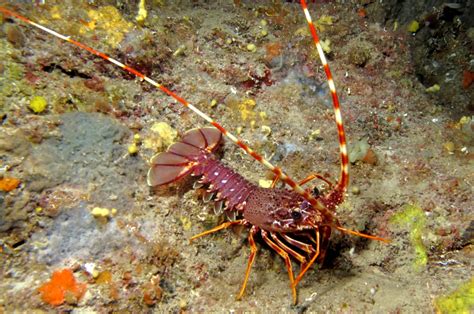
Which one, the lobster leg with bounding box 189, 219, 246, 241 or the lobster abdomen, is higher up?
the lobster abdomen

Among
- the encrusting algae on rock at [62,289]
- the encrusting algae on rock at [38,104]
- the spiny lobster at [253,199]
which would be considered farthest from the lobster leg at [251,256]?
the encrusting algae on rock at [38,104]

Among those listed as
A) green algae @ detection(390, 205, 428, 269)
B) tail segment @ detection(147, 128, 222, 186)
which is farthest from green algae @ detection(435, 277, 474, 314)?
tail segment @ detection(147, 128, 222, 186)

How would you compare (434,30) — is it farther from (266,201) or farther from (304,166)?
(266,201)

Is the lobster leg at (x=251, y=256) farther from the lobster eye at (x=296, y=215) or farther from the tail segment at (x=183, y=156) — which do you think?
the tail segment at (x=183, y=156)

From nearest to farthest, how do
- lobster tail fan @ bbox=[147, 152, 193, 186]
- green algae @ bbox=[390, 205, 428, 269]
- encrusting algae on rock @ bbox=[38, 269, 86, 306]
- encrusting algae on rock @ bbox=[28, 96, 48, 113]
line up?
encrusting algae on rock @ bbox=[38, 269, 86, 306], encrusting algae on rock @ bbox=[28, 96, 48, 113], lobster tail fan @ bbox=[147, 152, 193, 186], green algae @ bbox=[390, 205, 428, 269]

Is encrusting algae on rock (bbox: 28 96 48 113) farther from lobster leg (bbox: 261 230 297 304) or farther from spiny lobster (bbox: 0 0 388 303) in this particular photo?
lobster leg (bbox: 261 230 297 304)

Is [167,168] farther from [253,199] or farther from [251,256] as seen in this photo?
[251,256]
